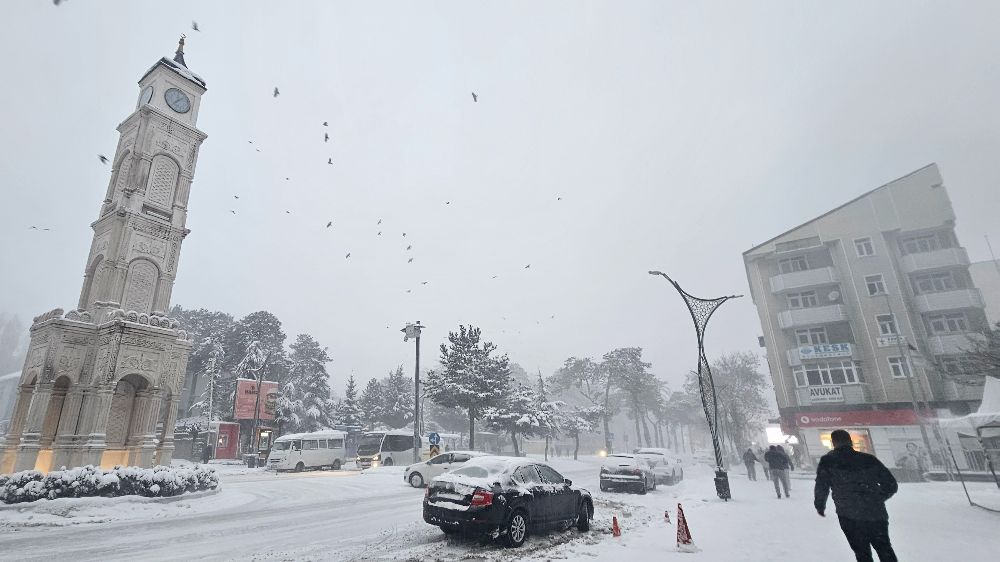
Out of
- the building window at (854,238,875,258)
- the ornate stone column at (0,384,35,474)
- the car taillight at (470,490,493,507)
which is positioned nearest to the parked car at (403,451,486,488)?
the car taillight at (470,490,493,507)

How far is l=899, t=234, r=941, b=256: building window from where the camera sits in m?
34.3

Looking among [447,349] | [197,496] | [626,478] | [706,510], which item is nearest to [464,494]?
[706,510]

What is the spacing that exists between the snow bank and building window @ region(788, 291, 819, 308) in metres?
41.7

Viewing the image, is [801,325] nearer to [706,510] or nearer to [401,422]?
[706,510]

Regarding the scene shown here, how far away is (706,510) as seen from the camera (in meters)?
13.5

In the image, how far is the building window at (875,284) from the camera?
34656 mm

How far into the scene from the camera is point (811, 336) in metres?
36.7

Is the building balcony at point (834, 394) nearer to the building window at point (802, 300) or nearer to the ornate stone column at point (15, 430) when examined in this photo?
the building window at point (802, 300)

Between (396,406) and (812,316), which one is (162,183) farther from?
(396,406)

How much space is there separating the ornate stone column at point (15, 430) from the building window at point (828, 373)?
4541 centimetres

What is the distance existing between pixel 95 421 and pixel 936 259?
5047cm

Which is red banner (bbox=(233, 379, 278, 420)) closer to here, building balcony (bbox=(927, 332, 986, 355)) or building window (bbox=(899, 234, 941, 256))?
building balcony (bbox=(927, 332, 986, 355))

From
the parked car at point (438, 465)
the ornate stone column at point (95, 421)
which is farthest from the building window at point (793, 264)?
the ornate stone column at point (95, 421)

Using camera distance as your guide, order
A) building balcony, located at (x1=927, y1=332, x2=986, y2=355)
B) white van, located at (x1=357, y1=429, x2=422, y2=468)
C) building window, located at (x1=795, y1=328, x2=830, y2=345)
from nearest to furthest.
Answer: building balcony, located at (x1=927, y1=332, x2=986, y2=355) < white van, located at (x1=357, y1=429, x2=422, y2=468) < building window, located at (x1=795, y1=328, x2=830, y2=345)
